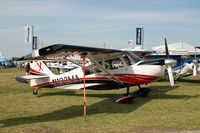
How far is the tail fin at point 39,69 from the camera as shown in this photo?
1489cm

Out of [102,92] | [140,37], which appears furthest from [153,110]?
[140,37]

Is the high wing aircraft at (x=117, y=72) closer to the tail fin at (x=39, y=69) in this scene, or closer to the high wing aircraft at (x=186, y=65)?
the tail fin at (x=39, y=69)

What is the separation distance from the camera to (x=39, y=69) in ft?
49.6

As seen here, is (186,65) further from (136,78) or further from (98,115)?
(98,115)

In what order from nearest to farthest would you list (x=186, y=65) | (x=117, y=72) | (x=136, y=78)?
(x=136, y=78)
(x=117, y=72)
(x=186, y=65)

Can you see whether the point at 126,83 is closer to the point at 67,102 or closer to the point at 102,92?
the point at 67,102

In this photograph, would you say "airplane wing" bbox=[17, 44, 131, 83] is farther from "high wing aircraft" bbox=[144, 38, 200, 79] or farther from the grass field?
"high wing aircraft" bbox=[144, 38, 200, 79]

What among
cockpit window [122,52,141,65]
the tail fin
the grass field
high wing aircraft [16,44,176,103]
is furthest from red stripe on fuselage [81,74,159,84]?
the tail fin


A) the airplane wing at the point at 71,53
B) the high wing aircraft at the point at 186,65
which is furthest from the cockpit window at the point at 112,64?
the high wing aircraft at the point at 186,65

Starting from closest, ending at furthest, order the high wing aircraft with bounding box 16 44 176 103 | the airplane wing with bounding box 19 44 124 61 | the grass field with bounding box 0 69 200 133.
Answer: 1. the airplane wing with bounding box 19 44 124 61
2. the grass field with bounding box 0 69 200 133
3. the high wing aircraft with bounding box 16 44 176 103

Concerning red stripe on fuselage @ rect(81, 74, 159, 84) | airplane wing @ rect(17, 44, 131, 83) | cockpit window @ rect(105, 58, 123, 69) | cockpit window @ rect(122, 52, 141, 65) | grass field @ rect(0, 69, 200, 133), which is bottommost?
grass field @ rect(0, 69, 200, 133)

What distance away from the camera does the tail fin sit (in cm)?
1489

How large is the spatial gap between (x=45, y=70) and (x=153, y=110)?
6372mm

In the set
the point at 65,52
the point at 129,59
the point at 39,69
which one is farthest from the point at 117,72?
the point at 39,69
